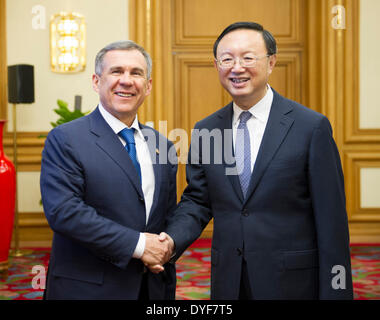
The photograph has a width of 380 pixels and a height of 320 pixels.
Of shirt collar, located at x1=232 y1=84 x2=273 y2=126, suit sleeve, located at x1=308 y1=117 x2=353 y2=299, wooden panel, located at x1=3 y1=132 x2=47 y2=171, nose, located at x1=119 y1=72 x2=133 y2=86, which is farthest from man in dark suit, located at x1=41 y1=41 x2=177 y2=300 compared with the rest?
wooden panel, located at x1=3 y1=132 x2=47 y2=171

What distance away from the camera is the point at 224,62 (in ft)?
6.03

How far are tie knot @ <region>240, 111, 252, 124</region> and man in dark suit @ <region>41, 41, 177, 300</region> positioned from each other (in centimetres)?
36

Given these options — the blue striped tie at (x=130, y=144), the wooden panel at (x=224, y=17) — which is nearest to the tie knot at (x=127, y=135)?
Answer: the blue striped tie at (x=130, y=144)

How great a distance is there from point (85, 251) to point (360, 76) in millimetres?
4227

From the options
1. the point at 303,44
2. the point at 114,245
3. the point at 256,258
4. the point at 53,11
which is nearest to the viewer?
the point at 114,245

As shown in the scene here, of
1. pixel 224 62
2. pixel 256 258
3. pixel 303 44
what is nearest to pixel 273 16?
pixel 303 44

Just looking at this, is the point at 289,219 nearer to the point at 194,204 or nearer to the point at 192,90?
the point at 194,204

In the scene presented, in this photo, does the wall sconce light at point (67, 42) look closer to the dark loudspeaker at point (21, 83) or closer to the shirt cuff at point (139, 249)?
the dark loudspeaker at point (21, 83)

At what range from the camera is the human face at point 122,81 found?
1812mm

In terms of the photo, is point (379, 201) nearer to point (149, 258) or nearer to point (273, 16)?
point (273, 16)

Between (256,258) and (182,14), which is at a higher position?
(182,14)

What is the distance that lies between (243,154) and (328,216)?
15.3 inches

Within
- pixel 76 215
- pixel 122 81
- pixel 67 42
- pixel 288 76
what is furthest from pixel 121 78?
pixel 288 76

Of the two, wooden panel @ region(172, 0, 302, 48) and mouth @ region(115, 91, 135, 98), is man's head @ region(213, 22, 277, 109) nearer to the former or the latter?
mouth @ region(115, 91, 135, 98)
